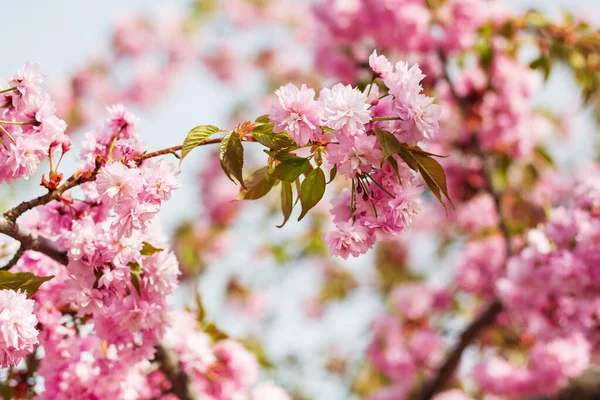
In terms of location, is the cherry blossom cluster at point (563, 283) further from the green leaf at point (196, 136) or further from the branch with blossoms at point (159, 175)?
the green leaf at point (196, 136)

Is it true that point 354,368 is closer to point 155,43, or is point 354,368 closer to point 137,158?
point 155,43

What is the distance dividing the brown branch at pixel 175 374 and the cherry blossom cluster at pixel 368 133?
89cm

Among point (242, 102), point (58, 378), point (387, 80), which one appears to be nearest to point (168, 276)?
point (58, 378)

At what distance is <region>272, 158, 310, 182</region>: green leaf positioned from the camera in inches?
54.0

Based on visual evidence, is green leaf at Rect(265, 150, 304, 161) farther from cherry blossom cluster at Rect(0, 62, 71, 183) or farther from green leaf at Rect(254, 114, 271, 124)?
cherry blossom cluster at Rect(0, 62, 71, 183)

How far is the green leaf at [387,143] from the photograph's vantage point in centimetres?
126

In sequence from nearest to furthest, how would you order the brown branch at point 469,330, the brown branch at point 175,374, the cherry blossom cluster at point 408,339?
the brown branch at point 175,374 → the brown branch at point 469,330 → the cherry blossom cluster at point 408,339

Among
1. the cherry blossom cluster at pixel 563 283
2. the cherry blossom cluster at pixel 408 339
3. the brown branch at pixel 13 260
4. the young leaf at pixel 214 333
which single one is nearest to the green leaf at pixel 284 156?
the brown branch at pixel 13 260

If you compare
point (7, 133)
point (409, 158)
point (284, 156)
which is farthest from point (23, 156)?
point (409, 158)

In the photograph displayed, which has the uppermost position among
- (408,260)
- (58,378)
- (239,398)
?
(408,260)

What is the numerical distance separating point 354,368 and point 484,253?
7.31ft

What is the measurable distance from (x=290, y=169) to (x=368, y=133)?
18 centimetres

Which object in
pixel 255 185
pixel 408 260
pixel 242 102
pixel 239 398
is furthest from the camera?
pixel 242 102

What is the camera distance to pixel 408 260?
600 centimetres
